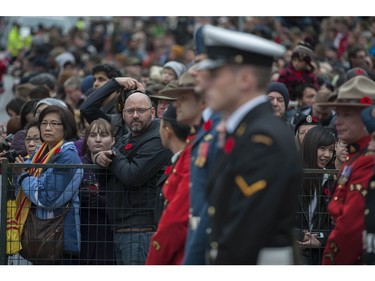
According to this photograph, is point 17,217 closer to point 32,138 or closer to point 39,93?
point 32,138

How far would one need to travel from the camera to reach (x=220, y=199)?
16.3 feet

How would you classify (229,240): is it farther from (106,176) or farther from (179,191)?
(106,176)

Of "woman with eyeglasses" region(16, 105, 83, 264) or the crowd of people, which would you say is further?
"woman with eyeglasses" region(16, 105, 83, 264)

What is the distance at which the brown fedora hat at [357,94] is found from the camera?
20.9ft

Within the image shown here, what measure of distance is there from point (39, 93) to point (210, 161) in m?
7.38

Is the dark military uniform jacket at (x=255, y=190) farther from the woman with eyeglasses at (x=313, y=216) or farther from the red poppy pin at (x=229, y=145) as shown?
the woman with eyeglasses at (x=313, y=216)

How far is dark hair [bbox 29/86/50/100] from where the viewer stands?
12812 millimetres

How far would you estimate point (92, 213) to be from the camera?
8.52 meters

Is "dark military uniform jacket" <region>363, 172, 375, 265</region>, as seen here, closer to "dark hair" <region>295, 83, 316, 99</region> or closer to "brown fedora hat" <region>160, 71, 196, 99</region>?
"brown fedora hat" <region>160, 71, 196, 99</region>

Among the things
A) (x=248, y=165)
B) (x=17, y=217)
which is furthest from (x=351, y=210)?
(x=17, y=217)

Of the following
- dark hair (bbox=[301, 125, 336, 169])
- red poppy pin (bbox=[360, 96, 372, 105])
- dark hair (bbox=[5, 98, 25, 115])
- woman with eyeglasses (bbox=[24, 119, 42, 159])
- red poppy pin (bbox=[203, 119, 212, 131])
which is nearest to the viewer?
red poppy pin (bbox=[203, 119, 212, 131])

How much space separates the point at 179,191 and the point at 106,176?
232 cm

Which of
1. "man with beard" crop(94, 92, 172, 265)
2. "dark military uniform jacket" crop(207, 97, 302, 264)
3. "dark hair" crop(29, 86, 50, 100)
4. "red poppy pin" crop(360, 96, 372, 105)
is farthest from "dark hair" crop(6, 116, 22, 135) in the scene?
"dark military uniform jacket" crop(207, 97, 302, 264)

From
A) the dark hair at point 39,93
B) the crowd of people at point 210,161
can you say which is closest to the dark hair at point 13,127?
the crowd of people at point 210,161
